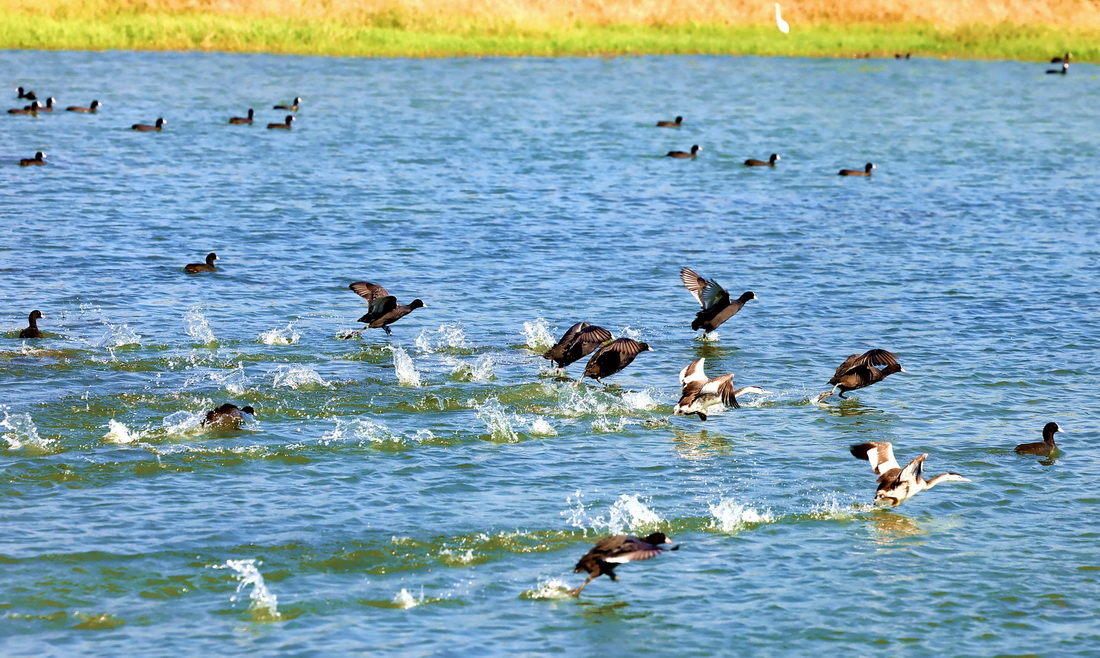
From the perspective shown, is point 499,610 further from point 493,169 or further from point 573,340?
point 493,169

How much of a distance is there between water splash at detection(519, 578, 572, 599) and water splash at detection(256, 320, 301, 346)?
912 centimetres

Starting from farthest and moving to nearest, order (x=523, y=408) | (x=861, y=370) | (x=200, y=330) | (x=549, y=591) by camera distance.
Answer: (x=200, y=330) < (x=861, y=370) < (x=523, y=408) < (x=549, y=591)

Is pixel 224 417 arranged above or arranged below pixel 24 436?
above

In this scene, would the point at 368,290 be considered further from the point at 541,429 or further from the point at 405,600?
the point at 405,600

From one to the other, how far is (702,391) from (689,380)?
296mm

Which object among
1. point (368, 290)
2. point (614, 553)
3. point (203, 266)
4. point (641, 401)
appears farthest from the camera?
point (203, 266)

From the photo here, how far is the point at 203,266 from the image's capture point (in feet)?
87.0

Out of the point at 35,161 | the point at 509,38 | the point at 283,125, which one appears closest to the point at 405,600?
the point at 35,161

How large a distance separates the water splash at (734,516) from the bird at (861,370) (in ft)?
13.9

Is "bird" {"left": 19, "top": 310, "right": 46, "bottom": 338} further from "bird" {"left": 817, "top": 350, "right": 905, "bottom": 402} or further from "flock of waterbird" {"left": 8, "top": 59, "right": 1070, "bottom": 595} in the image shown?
"bird" {"left": 817, "top": 350, "right": 905, "bottom": 402}

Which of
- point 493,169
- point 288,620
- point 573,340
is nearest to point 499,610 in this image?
point 288,620

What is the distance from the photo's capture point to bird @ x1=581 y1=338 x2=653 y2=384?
64.0 ft

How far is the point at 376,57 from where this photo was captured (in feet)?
223

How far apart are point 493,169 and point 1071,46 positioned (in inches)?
1651
